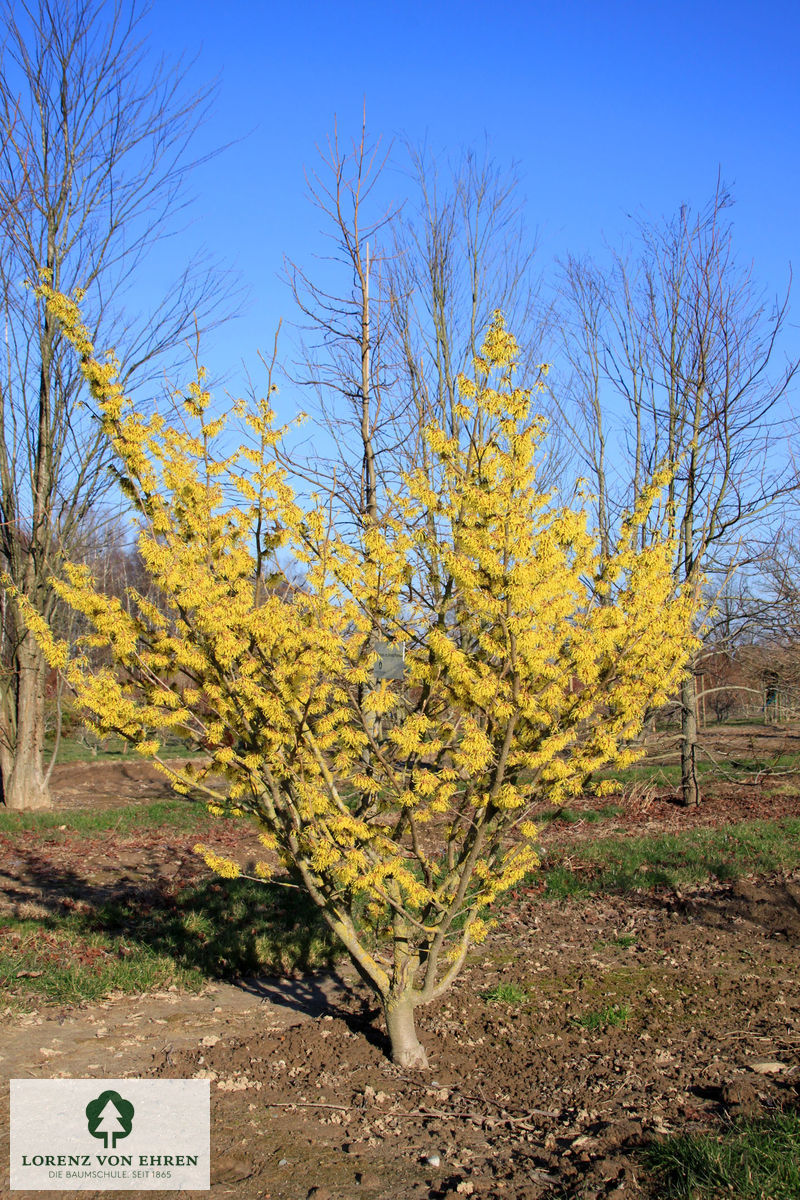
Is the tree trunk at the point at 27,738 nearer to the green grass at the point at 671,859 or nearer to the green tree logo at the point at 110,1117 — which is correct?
the green grass at the point at 671,859

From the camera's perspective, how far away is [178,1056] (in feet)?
14.8

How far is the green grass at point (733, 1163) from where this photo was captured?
2.72 metres

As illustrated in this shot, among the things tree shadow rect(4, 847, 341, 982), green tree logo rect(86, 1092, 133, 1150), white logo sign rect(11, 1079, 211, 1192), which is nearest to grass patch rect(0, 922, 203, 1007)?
tree shadow rect(4, 847, 341, 982)

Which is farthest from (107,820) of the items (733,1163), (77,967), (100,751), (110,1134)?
(100,751)

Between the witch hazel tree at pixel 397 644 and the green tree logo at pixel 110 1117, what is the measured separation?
1074mm

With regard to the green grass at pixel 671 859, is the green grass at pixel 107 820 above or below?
above

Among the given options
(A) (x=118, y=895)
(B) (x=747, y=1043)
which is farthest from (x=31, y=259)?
Answer: (B) (x=747, y=1043)

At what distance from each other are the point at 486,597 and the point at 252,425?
1.59 m

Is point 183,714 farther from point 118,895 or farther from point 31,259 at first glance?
point 31,259

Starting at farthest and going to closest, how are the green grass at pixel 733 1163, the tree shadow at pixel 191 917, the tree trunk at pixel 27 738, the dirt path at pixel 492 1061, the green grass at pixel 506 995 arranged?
the tree trunk at pixel 27 738 < the tree shadow at pixel 191 917 < the green grass at pixel 506 995 < the dirt path at pixel 492 1061 < the green grass at pixel 733 1163

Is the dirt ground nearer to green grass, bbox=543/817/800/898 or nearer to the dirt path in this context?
the dirt path

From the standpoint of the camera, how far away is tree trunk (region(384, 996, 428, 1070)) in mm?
4367

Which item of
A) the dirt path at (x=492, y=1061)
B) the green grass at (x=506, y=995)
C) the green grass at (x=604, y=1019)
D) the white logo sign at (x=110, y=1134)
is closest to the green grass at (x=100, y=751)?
the dirt path at (x=492, y=1061)

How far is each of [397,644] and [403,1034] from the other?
201 centimetres
